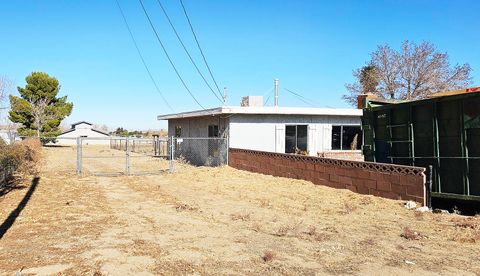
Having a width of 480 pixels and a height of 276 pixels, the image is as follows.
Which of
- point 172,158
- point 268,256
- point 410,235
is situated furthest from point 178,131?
point 268,256

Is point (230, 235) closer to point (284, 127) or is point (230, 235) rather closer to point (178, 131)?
point (284, 127)

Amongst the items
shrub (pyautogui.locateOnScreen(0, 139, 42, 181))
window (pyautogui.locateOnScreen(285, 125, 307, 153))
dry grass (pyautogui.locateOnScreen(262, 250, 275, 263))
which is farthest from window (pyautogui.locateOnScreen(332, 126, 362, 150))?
dry grass (pyautogui.locateOnScreen(262, 250, 275, 263))

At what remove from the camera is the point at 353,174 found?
36.4ft

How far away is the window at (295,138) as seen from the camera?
20375 millimetres

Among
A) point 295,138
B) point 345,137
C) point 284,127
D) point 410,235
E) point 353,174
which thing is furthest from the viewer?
point 345,137

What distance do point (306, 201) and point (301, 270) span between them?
16.9 ft

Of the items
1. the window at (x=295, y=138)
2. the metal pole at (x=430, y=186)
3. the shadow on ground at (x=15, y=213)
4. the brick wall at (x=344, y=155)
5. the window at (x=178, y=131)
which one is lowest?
the shadow on ground at (x=15, y=213)

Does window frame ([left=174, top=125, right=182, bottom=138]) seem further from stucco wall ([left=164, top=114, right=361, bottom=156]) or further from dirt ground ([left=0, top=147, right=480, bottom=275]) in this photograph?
dirt ground ([left=0, top=147, right=480, bottom=275])

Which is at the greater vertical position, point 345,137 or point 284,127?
point 284,127

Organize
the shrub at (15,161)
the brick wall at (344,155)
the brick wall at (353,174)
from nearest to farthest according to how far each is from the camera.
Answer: the brick wall at (353,174)
the shrub at (15,161)
the brick wall at (344,155)

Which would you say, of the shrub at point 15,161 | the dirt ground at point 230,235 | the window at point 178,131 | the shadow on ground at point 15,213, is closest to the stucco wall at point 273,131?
the dirt ground at point 230,235

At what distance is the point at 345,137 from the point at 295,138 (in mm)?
3046

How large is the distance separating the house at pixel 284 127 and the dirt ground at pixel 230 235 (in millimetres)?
7630

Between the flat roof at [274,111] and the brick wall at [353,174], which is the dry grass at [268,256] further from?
the flat roof at [274,111]
